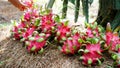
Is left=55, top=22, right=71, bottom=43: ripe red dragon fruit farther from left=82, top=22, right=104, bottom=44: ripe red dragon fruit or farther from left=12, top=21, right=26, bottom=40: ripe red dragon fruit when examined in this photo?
left=12, top=21, right=26, bottom=40: ripe red dragon fruit

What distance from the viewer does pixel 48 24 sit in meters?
2.61

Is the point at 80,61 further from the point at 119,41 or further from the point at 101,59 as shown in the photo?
the point at 119,41

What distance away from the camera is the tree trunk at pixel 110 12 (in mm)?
2742

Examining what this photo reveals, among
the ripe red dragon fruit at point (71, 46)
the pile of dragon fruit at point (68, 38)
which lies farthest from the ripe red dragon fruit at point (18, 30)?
the ripe red dragon fruit at point (71, 46)

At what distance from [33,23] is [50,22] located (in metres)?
0.22

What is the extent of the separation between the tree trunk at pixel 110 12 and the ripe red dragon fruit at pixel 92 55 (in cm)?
60

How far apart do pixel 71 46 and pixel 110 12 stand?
720 mm

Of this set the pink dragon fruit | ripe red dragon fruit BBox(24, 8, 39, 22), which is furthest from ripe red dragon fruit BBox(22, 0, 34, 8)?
the pink dragon fruit

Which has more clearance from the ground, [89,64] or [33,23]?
[33,23]

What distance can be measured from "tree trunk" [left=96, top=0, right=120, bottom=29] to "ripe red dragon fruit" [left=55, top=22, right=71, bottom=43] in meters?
0.51

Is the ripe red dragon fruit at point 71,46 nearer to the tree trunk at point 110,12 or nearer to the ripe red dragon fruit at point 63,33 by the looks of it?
the ripe red dragon fruit at point 63,33

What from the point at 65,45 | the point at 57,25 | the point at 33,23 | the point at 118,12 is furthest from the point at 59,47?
the point at 118,12

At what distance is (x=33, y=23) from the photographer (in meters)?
2.76

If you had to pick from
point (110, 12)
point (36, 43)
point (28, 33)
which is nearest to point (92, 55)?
point (36, 43)
